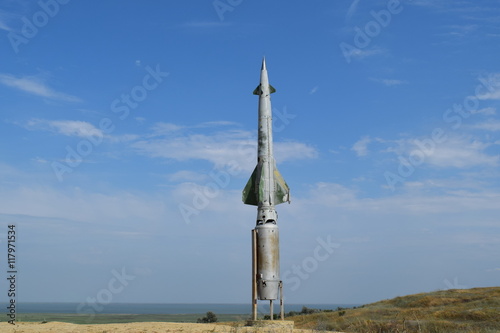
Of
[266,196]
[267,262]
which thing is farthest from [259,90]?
[267,262]

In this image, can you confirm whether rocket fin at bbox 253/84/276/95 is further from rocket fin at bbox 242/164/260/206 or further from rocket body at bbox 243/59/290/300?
rocket fin at bbox 242/164/260/206

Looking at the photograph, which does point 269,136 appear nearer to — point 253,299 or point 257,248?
point 257,248

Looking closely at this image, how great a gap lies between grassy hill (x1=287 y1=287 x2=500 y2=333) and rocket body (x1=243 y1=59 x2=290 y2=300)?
3.07m

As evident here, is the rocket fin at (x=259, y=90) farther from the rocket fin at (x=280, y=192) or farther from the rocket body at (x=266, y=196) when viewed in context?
the rocket fin at (x=280, y=192)

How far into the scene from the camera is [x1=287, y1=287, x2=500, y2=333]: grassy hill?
19.5 meters

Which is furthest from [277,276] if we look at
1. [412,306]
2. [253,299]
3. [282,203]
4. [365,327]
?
[412,306]

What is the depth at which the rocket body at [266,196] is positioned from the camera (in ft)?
60.4

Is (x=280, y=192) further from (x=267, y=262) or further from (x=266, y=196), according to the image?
(x=267, y=262)

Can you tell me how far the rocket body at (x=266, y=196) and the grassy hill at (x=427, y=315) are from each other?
307 cm

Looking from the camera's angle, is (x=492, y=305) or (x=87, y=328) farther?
(x=492, y=305)

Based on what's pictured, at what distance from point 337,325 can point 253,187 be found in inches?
309

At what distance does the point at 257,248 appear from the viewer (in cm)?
1859

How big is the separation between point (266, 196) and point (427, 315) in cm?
984

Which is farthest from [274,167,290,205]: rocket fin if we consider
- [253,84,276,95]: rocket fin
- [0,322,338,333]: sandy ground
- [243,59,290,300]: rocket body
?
[0,322,338,333]: sandy ground
